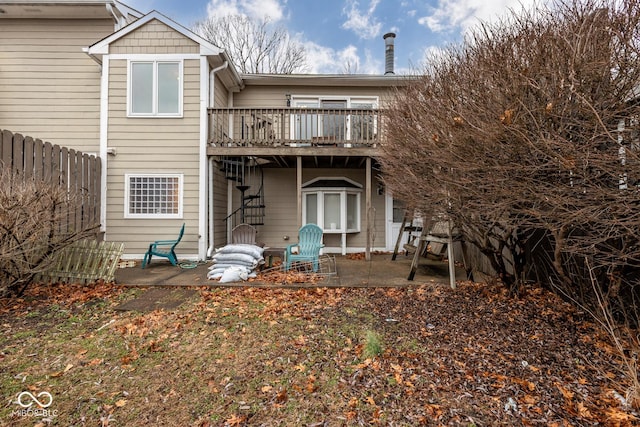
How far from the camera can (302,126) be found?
26.8ft

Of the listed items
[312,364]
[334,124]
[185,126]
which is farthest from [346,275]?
[185,126]

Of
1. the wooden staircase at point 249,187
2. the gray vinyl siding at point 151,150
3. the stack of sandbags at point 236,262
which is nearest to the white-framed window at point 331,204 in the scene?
the wooden staircase at point 249,187

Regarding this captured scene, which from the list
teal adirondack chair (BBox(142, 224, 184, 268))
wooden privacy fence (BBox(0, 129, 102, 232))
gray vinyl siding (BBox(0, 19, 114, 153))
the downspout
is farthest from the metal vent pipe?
wooden privacy fence (BBox(0, 129, 102, 232))

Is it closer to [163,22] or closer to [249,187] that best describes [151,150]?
[249,187]

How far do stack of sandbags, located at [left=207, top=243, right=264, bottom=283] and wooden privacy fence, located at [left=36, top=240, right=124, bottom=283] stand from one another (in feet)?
5.30

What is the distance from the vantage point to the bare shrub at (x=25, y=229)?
13.7 feet

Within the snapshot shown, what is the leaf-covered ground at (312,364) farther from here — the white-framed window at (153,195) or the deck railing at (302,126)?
the deck railing at (302,126)

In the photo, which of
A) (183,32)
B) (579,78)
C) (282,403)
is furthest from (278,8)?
(282,403)

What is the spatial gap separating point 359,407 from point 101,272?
5.12m

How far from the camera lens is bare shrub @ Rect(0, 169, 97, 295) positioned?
4.18 meters

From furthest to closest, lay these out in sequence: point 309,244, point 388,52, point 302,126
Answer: point 388,52 < point 302,126 < point 309,244

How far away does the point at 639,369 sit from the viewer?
9.07 ft

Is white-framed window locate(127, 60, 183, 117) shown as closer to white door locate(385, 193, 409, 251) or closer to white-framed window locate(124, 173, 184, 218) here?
white-framed window locate(124, 173, 184, 218)

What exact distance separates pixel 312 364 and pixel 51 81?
34.0ft
